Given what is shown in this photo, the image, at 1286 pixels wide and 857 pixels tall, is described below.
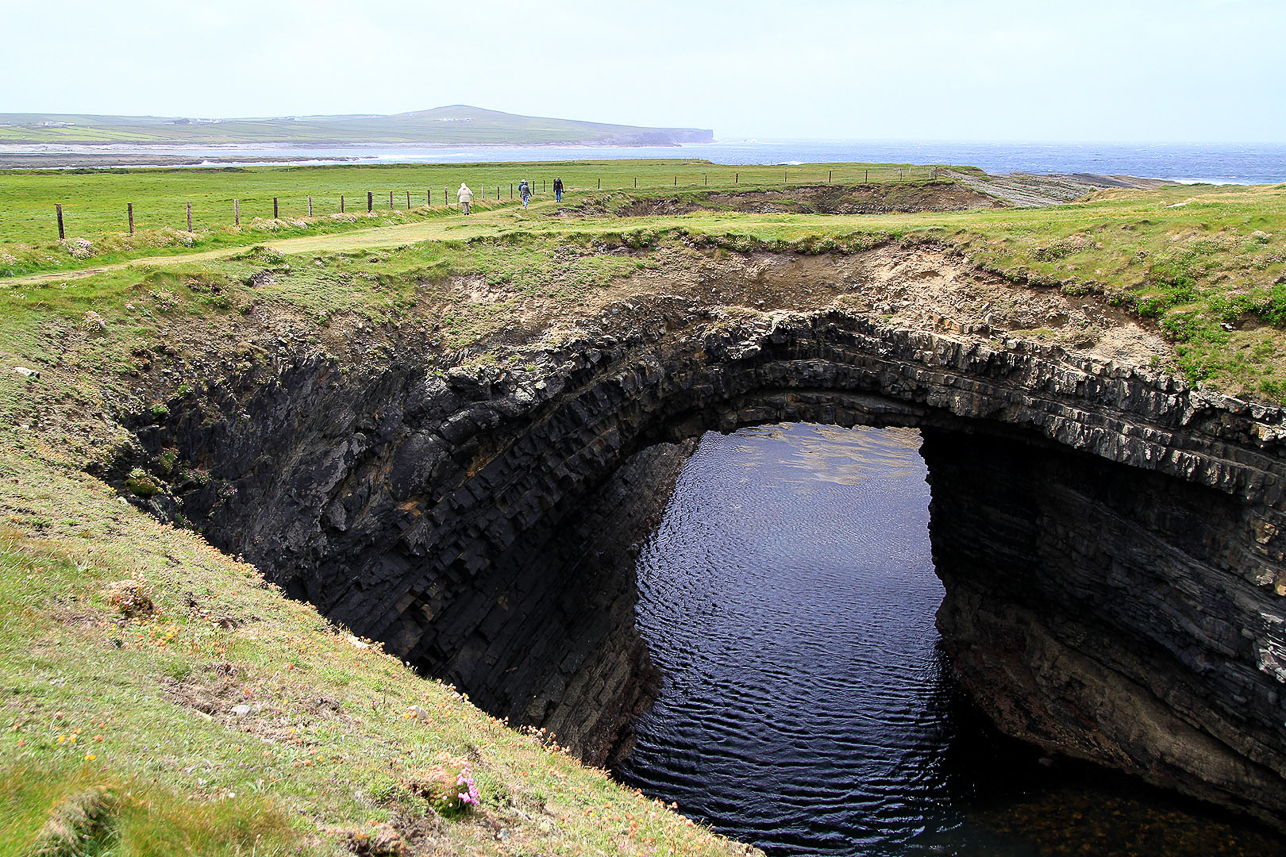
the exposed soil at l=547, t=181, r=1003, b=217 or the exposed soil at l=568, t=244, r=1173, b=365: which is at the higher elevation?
the exposed soil at l=547, t=181, r=1003, b=217

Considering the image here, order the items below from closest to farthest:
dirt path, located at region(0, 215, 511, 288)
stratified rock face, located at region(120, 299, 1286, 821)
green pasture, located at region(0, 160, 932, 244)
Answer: stratified rock face, located at region(120, 299, 1286, 821) → dirt path, located at region(0, 215, 511, 288) → green pasture, located at region(0, 160, 932, 244)

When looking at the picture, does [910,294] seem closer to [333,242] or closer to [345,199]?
[333,242]

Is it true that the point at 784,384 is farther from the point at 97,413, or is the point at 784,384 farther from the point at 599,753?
the point at 97,413

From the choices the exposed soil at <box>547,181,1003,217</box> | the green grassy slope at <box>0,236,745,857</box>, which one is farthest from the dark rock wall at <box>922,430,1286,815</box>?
the exposed soil at <box>547,181,1003,217</box>

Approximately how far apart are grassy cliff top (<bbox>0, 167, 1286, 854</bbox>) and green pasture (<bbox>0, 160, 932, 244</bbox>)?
7.53 m

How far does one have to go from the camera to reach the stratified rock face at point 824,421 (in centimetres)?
2319

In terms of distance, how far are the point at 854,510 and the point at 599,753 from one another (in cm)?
2698

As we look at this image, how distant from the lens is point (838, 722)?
31812mm

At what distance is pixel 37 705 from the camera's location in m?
8.87

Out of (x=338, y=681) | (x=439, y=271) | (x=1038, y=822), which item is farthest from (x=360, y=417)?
(x=1038, y=822)

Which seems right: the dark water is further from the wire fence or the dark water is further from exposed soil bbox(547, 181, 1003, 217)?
exposed soil bbox(547, 181, 1003, 217)

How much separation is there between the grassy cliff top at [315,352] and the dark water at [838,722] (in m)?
14.5

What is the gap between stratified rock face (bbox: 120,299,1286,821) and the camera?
23188mm

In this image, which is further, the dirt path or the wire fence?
the wire fence
